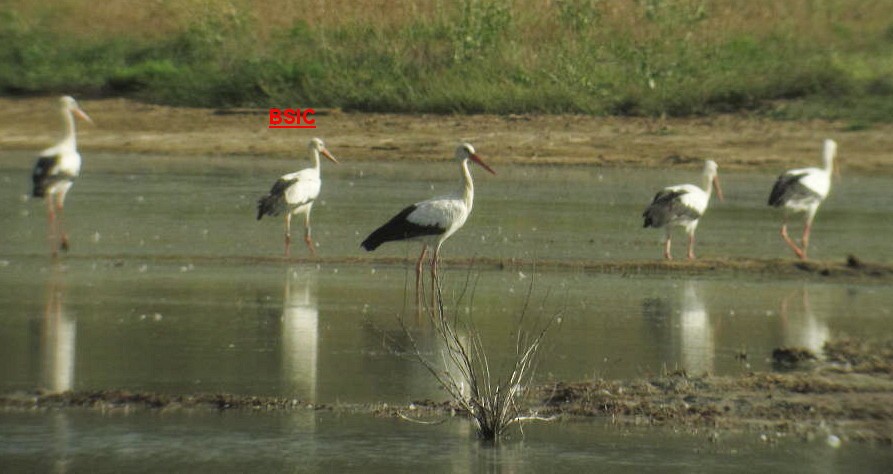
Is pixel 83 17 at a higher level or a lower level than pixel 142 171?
higher

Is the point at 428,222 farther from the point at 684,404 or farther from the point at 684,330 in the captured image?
the point at 684,404

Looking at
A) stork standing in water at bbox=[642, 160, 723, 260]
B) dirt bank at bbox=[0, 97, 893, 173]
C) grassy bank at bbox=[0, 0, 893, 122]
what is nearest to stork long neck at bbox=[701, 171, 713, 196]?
stork standing in water at bbox=[642, 160, 723, 260]

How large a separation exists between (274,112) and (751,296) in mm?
14908

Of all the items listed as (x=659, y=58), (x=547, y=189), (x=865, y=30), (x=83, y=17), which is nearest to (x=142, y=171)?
(x=547, y=189)

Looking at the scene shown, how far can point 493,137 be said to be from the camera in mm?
24609

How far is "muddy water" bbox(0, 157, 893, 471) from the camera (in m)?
8.30

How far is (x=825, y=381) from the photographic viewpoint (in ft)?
30.9

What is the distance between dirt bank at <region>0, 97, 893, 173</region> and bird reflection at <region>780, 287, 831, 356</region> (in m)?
10.1

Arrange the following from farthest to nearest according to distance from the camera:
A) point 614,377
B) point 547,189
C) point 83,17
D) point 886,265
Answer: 1. point 83,17
2. point 547,189
3. point 886,265
4. point 614,377

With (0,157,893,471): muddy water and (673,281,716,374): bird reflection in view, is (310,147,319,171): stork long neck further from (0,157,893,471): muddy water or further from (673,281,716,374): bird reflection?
(673,281,716,374): bird reflection

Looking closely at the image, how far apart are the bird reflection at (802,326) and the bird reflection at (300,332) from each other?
308 centimetres

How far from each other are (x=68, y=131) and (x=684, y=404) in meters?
11.6

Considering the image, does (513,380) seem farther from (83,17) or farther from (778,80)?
(83,17)

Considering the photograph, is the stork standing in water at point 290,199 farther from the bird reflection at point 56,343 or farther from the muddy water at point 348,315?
the bird reflection at point 56,343
